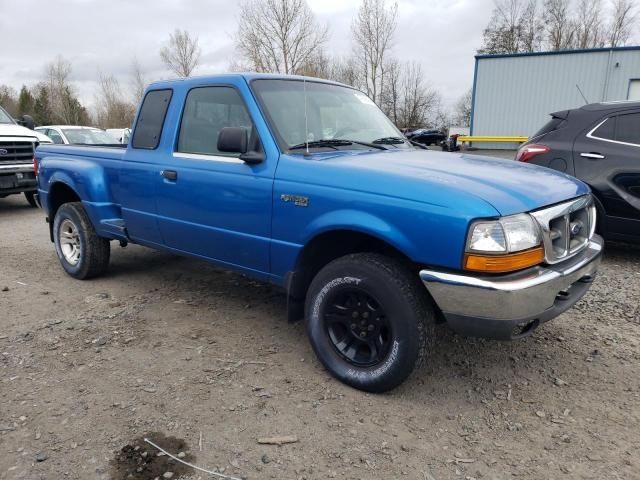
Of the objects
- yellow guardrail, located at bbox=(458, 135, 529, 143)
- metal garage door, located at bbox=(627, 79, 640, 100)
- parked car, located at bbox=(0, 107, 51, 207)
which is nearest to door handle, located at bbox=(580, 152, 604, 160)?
parked car, located at bbox=(0, 107, 51, 207)

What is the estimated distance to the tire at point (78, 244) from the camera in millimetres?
5090

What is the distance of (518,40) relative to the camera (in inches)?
1702

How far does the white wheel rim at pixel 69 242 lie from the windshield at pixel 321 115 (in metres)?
2.94

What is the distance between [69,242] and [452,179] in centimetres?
438

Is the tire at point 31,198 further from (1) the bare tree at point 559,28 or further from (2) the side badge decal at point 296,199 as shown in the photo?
(1) the bare tree at point 559,28

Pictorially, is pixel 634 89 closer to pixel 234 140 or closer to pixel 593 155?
pixel 593 155

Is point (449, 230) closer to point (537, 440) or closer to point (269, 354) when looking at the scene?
point (537, 440)

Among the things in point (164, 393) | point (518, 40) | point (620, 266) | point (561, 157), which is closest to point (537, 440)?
point (164, 393)

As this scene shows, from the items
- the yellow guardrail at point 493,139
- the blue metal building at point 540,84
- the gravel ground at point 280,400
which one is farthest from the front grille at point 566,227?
the yellow guardrail at point 493,139

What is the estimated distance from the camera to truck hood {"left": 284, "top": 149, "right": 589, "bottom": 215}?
2654 millimetres

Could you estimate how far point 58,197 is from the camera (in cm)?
558

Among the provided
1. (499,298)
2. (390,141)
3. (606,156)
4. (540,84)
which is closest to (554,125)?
(606,156)

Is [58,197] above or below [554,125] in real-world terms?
below

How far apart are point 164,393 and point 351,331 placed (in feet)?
4.02
